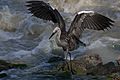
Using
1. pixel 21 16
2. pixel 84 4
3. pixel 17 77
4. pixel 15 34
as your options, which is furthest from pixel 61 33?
pixel 84 4

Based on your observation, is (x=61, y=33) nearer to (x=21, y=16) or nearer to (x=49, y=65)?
(x=49, y=65)

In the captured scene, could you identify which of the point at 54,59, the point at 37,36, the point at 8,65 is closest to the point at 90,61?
the point at 54,59

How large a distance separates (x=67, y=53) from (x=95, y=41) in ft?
6.02

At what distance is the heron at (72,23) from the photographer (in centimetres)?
823

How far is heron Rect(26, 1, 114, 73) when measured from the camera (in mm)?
8227

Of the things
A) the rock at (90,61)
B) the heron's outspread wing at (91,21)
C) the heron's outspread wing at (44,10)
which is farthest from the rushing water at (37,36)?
the heron's outspread wing at (91,21)

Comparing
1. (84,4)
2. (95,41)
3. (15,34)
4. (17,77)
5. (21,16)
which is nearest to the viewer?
(17,77)

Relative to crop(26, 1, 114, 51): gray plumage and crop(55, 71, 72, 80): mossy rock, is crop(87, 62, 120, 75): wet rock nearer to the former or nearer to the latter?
crop(55, 71, 72, 80): mossy rock

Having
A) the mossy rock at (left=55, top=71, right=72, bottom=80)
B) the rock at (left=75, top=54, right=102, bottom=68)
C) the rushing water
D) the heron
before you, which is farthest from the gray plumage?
the rushing water

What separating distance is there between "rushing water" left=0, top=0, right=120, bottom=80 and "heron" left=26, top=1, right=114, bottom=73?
0.74 m

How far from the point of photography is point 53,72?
330 inches

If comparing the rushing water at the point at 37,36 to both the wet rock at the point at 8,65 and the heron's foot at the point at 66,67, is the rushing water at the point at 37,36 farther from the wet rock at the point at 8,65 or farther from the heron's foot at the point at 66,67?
the heron's foot at the point at 66,67

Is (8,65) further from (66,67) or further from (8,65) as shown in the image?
(66,67)

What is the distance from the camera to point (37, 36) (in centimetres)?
1162
